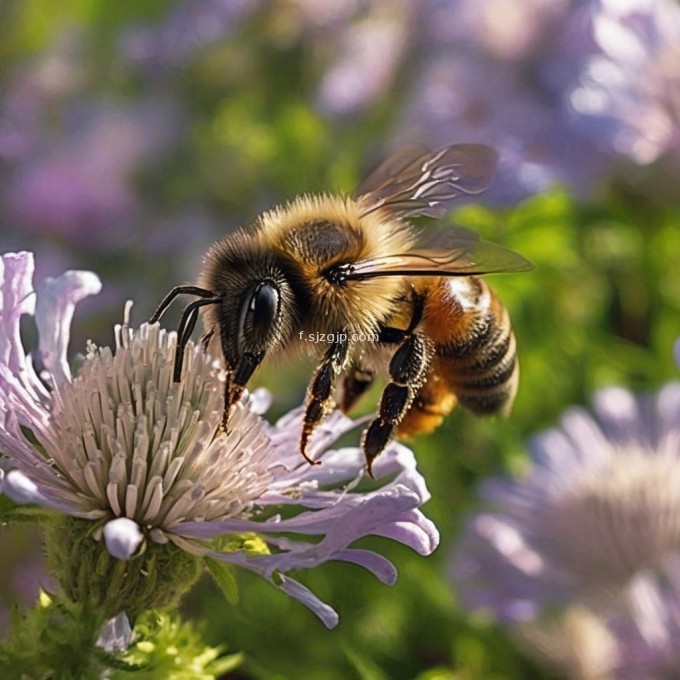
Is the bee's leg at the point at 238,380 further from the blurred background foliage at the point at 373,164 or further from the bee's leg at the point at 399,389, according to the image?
the blurred background foliage at the point at 373,164

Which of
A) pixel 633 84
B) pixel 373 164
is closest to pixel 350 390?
pixel 633 84

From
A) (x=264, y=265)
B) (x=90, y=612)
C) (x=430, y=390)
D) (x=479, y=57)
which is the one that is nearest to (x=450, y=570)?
(x=430, y=390)

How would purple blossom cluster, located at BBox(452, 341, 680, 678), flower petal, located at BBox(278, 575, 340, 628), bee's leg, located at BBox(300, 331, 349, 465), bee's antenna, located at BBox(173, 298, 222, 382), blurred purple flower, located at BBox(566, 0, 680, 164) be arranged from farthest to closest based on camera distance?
blurred purple flower, located at BBox(566, 0, 680, 164) < purple blossom cluster, located at BBox(452, 341, 680, 678) < bee's leg, located at BBox(300, 331, 349, 465) < bee's antenna, located at BBox(173, 298, 222, 382) < flower petal, located at BBox(278, 575, 340, 628)

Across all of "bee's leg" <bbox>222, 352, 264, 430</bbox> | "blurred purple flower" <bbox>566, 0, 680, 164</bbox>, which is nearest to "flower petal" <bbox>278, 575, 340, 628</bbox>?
"bee's leg" <bbox>222, 352, 264, 430</bbox>

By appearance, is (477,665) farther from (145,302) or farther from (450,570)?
(145,302)

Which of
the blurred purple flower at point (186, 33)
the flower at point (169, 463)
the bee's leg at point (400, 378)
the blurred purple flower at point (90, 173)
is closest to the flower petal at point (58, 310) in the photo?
the flower at point (169, 463)

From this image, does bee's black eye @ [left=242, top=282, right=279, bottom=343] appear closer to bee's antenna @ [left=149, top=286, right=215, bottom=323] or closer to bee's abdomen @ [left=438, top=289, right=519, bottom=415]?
bee's antenna @ [left=149, top=286, right=215, bottom=323]

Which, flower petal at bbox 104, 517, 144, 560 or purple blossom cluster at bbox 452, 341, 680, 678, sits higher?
purple blossom cluster at bbox 452, 341, 680, 678
